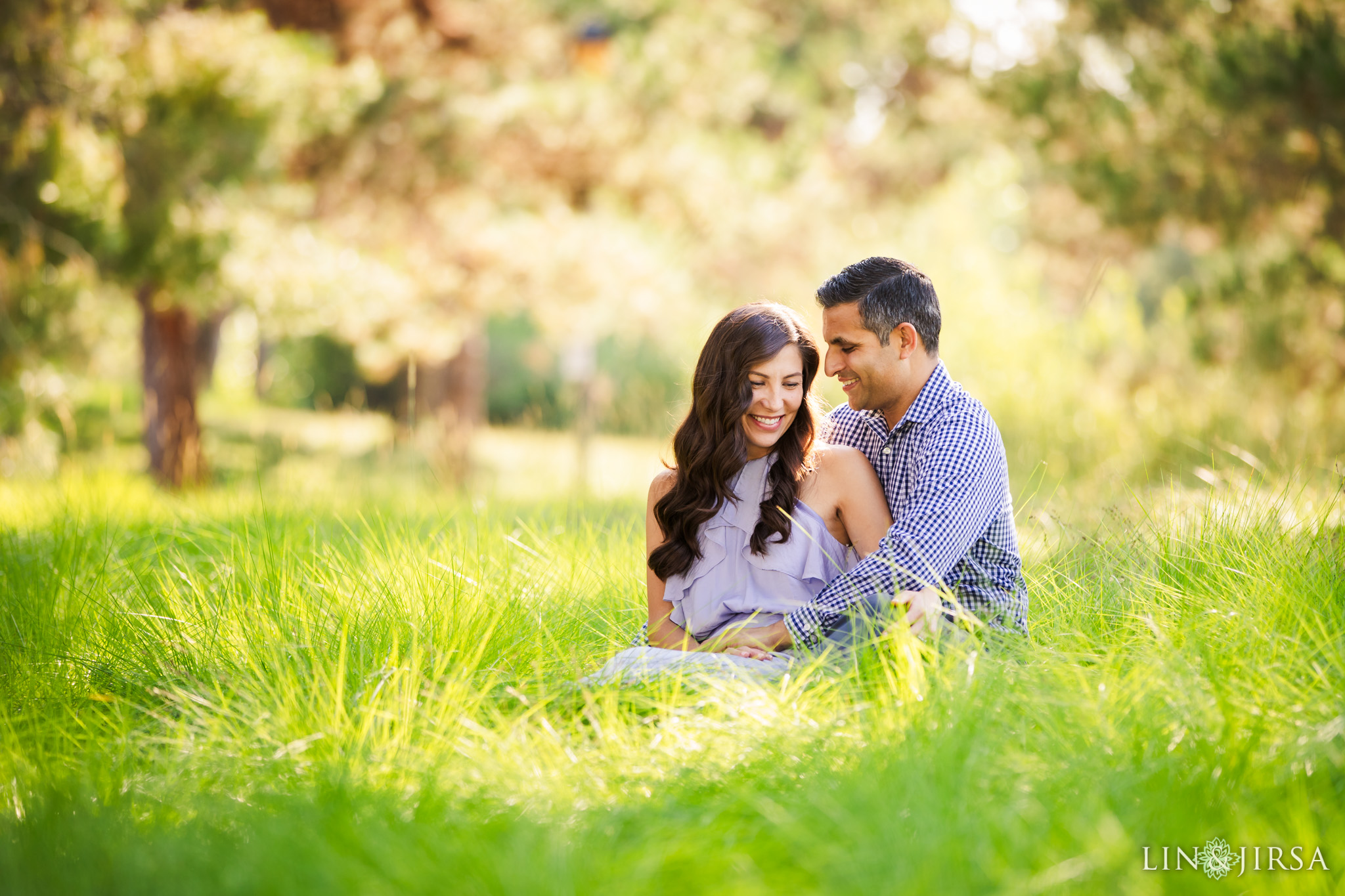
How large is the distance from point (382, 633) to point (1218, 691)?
204 cm

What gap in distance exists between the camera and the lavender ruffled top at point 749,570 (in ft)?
9.54

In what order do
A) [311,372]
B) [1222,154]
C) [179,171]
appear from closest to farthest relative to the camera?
[179,171] → [1222,154] → [311,372]

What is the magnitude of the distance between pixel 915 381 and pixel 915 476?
0.27m

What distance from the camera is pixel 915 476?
290cm

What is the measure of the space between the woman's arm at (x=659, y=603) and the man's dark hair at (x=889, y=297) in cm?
74

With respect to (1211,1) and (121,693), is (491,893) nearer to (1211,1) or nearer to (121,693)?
(121,693)

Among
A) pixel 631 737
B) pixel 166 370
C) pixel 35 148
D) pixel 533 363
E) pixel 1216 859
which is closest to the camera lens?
pixel 1216 859

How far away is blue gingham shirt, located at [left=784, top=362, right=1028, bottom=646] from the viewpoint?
8.69 feet

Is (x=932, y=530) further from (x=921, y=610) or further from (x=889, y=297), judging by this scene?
(x=889, y=297)

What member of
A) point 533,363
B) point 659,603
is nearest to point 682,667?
point 659,603

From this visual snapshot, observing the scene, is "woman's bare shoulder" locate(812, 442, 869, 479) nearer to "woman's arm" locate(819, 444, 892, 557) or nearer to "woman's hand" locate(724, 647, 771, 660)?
"woman's arm" locate(819, 444, 892, 557)

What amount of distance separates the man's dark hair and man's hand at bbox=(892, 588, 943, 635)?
2.44 feet

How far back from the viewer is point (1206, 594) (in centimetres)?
279

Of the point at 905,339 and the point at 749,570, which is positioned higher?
the point at 905,339
